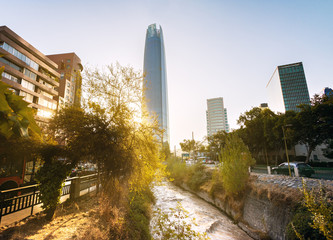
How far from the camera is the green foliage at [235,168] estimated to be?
13.4 metres

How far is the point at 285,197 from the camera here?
887cm

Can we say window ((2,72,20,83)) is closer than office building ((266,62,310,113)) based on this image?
Yes

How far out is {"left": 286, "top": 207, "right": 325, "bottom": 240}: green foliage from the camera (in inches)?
232

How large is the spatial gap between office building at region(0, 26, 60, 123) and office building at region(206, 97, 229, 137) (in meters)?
161

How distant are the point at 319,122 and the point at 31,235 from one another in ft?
120

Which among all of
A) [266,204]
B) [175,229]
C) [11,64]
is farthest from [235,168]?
[11,64]

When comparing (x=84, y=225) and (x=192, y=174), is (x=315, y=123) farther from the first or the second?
(x=84, y=225)

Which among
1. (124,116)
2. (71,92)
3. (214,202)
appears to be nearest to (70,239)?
(124,116)

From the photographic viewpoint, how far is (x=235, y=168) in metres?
13.7

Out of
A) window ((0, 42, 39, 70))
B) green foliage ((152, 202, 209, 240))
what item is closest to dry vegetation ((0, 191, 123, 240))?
green foliage ((152, 202, 209, 240))

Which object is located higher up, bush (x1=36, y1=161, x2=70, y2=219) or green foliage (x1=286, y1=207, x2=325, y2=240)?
bush (x1=36, y1=161, x2=70, y2=219)

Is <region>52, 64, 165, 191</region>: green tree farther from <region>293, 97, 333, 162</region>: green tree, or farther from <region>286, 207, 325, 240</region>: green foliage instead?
<region>293, 97, 333, 162</region>: green tree

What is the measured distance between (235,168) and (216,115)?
176m

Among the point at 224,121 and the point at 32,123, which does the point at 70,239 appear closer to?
the point at 32,123
